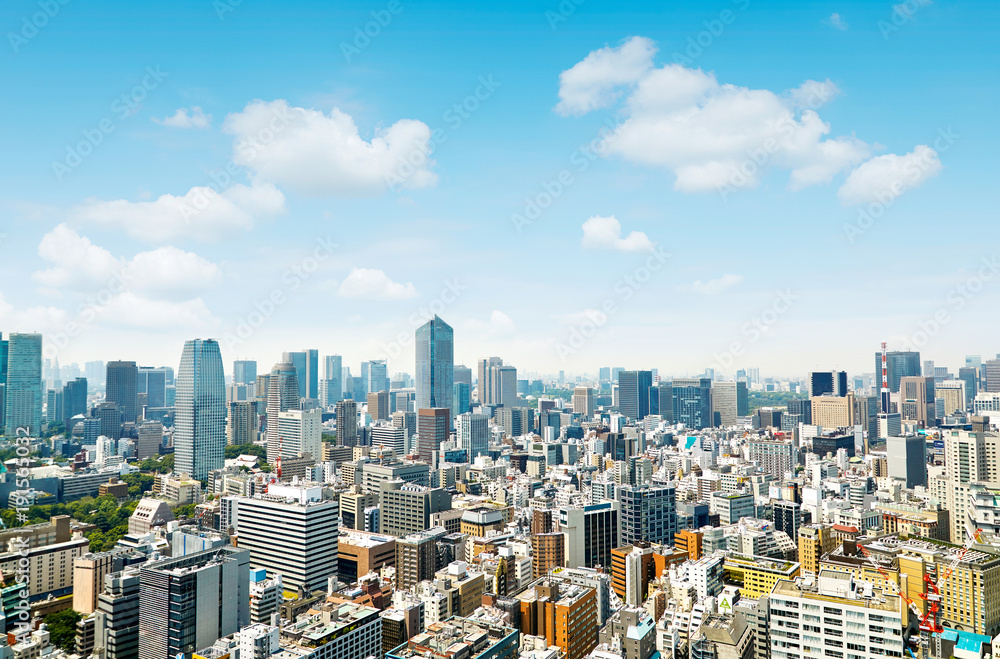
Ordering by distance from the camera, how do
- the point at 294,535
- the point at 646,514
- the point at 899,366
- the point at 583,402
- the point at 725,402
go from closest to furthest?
the point at 294,535 → the point at 646,514 → the point at 899,366 → the point at 725,402 → the point at 583,402

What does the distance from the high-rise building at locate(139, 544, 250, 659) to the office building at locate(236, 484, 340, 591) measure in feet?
14.5

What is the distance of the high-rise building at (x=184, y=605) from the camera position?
14.6 m

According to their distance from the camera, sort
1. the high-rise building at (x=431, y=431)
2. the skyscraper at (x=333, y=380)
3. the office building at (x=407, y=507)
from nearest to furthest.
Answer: the office building at (x=407, y=507), the high-rise building at (x=431, y=431), the skyscraper at (x=333, y=380)

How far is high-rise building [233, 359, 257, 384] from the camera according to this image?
87269mm

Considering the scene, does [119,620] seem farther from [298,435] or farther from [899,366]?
[899,366]

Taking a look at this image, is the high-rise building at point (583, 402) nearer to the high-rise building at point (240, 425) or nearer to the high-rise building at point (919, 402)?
the high-rise building at point (919, 402)

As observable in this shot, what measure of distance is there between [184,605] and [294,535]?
5.80m

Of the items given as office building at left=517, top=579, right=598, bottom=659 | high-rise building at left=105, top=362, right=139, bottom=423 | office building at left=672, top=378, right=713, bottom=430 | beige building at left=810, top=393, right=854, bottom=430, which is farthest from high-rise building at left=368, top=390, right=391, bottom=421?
office building at left=517, top=579, right=598, bottom=659

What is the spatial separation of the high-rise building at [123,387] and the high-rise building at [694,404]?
53.4 metres

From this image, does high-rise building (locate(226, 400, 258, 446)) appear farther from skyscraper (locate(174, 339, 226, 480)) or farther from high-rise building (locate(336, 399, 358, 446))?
skyscraper (locate(174, 339, 226, 480))

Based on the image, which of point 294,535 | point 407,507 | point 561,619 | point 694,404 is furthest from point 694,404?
point 561,619

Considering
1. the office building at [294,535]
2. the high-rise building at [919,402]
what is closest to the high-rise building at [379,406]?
the high-rise building at [919,402]

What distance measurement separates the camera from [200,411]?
4231 centimetres

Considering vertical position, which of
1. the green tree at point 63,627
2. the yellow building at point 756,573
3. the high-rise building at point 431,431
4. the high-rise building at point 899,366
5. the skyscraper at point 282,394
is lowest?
the green tree at point 63,627
